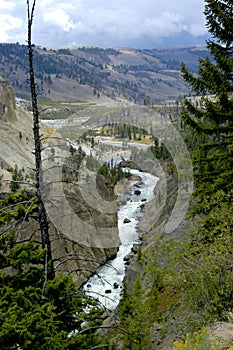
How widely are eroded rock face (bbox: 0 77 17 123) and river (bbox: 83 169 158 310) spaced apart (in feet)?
83.1

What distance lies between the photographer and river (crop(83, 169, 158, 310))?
32.6 meters

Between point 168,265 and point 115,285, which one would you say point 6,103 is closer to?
point 115,285

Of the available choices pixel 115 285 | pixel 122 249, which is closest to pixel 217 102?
pixel 115 285

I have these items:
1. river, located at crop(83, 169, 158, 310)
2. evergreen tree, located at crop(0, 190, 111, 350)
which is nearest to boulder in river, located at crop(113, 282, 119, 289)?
river, located at crop(83, 169, 158, 310)

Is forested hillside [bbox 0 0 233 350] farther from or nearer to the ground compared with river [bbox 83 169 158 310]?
farther from the ground

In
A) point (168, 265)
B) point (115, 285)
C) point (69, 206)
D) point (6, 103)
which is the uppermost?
point (6, 103)

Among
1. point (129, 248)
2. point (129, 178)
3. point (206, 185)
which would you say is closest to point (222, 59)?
point (206, 185)

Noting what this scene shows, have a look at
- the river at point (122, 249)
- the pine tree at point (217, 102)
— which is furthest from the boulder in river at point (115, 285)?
the pine tree at point (217, 102)

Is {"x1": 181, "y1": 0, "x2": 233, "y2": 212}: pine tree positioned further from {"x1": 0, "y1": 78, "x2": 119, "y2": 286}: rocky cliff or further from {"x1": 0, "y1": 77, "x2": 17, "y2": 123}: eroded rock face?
{"x1": 0, "y1": 77, "x2": 17, "y2": 123}: eroded rock face

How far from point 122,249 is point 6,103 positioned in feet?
112

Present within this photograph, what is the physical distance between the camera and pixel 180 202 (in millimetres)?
40031

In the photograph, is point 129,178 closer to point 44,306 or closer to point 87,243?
point 87,243

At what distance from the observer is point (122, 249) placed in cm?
4403

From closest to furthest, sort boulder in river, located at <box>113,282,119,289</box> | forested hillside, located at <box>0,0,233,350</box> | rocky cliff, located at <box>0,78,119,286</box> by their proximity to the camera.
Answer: forested hillside, located at <box>0,0,233,350</box> → rocky cliff, located at <box>0,78,119,286</box> → boulder in river, located at <box>113,282,119,289</box>
